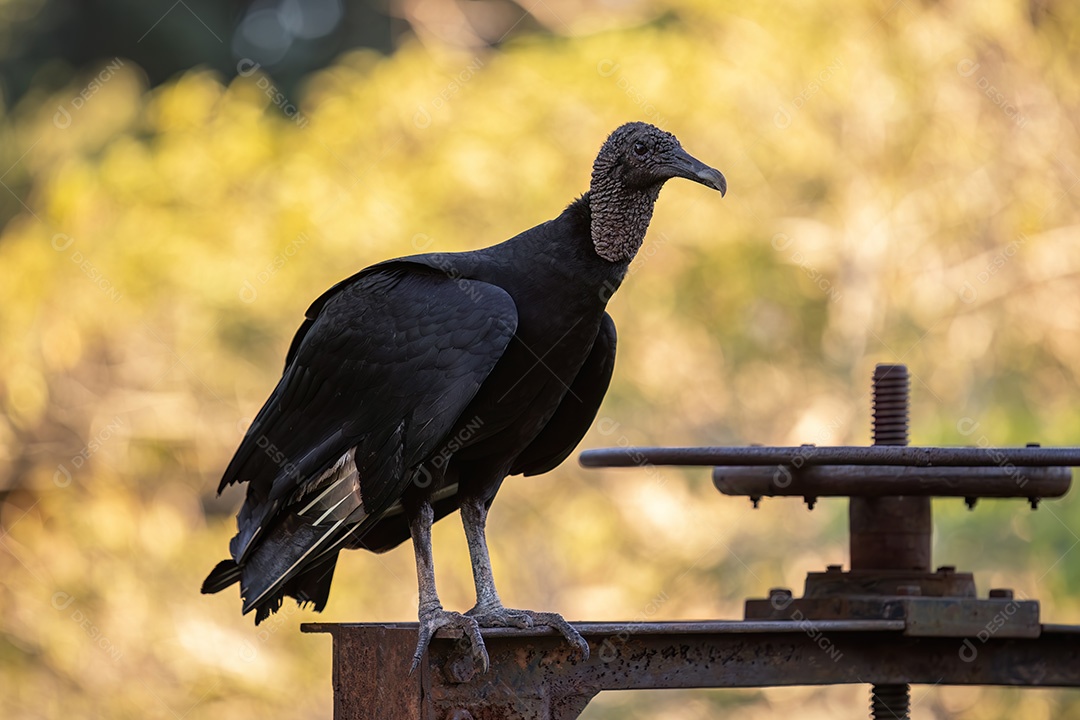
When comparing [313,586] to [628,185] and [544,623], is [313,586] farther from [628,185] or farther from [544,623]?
[628,185]

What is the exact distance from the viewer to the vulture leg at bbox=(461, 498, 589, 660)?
2658 millimetres

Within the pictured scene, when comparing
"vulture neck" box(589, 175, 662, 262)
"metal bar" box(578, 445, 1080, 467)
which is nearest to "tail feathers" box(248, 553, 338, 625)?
"metal bar" box(578, 445, 1080, 467)

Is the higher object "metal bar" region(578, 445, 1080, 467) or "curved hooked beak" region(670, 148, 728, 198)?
"curved hooked beak" region(670, 148, 728, 198)

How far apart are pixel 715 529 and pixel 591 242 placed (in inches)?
200

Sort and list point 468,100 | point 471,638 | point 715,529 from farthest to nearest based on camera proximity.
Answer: point 468,100, point 715,529, point 471,638

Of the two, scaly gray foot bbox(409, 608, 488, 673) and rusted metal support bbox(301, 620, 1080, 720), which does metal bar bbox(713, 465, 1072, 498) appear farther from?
scaly gray foot bbox(409, 608, 488, 673)

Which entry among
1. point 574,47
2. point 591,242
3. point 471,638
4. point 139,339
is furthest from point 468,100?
point 471,638

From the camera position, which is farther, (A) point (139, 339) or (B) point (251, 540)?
(A) point (139, 339)

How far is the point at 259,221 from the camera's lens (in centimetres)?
825

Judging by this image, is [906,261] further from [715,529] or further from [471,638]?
[471,638]

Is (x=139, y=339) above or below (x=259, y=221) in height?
below

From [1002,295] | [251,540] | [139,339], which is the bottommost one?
[251,540]

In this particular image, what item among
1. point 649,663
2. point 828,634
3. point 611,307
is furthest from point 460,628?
point 611,307

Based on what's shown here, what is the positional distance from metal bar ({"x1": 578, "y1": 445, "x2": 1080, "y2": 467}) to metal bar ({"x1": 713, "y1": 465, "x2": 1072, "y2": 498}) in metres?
0.15
